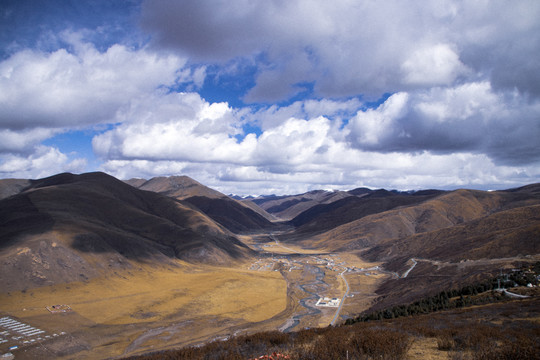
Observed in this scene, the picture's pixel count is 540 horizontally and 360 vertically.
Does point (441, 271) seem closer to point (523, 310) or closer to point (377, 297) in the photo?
point (377, 297)

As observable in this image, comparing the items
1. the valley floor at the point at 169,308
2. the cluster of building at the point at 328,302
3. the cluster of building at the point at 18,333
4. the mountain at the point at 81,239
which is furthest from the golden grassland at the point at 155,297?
the cluster of building at the point at 328,302

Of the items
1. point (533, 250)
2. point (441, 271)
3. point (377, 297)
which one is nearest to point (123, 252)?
point (377, 297)

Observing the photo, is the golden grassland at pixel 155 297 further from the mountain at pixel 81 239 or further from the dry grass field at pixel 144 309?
the mountain at pixel 81 239

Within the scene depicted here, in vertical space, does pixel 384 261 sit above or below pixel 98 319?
below

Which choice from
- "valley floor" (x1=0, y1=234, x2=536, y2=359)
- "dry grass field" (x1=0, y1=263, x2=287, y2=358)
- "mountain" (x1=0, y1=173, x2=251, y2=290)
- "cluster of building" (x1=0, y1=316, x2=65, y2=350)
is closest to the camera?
"cluster of building" (x1=0, y1=316, x2=65, y2=350)

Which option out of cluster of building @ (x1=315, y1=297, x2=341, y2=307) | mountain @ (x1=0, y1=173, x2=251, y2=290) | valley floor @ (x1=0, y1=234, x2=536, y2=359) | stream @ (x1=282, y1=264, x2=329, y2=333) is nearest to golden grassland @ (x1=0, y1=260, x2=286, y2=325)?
valley floor @ (x1=0, y1=234, x2=536, y2=359)

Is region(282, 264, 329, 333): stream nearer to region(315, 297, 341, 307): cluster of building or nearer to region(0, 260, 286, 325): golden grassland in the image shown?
region(315, 297, 341, 307): cluster of building
